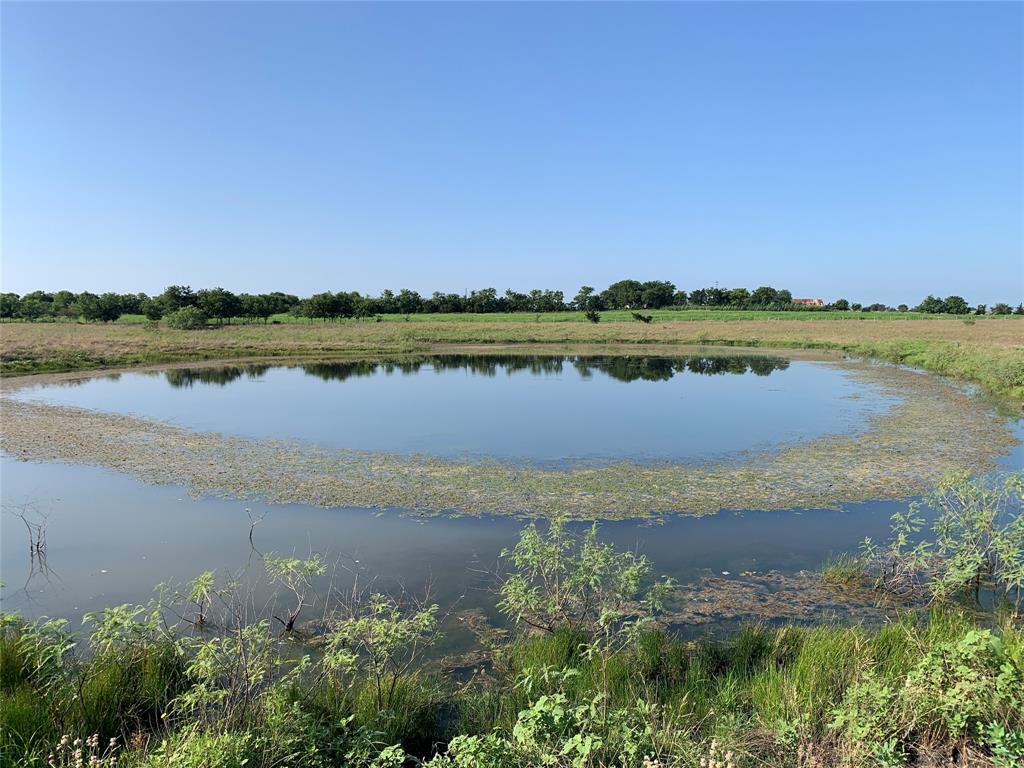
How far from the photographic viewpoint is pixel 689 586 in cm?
756

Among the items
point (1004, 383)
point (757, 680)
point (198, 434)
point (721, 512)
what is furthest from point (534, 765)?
point (1004, 383)

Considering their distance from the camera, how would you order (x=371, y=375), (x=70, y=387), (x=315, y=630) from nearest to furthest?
(x=315, y=630)
(x=70, y=387)
(x=371, y=375)

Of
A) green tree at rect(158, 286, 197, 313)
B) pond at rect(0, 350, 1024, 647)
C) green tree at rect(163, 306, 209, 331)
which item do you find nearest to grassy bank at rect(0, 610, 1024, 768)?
pond at rect(0, 350, 1024, 647)

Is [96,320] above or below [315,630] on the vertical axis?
above

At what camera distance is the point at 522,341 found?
57625 mm

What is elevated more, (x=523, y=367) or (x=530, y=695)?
(x=523, y=367)

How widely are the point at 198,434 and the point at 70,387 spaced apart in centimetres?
1452

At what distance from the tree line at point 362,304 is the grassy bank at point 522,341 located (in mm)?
15001

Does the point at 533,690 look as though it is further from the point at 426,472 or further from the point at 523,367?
the point at 523,367

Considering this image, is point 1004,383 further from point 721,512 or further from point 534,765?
point 534,765

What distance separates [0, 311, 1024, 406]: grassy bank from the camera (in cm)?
3116

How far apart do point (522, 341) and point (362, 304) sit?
42031 millimetres

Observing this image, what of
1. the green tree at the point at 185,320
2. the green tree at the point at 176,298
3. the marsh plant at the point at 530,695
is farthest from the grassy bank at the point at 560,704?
the green tree at the point at 176,298

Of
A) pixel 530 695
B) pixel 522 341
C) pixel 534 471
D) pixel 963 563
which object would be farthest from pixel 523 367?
pixel 530 695
